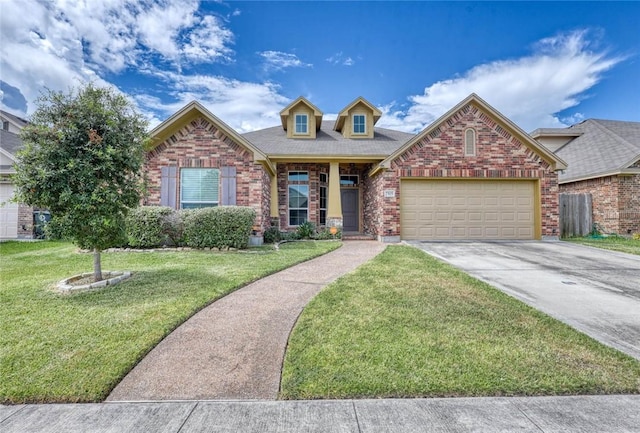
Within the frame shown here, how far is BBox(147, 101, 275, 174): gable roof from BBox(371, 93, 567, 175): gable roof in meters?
5.07

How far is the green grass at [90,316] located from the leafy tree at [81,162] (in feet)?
4.01

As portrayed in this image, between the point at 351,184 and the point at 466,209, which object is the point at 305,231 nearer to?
the point at 351,184

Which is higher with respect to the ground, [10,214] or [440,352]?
[10,214]

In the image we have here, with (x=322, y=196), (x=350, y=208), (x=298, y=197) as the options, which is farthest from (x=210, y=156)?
(x=350, y=208)

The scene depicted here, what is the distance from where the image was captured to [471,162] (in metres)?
11.4

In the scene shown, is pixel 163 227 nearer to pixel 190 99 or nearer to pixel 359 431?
pixel 190 99

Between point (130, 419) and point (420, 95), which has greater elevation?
point (420, 95)

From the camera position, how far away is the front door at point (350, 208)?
1467cm

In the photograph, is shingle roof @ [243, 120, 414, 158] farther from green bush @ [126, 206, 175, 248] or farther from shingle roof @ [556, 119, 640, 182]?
shingle roof @ [556, 119, 640, 182]

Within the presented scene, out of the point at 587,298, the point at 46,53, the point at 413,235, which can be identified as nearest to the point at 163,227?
the point at 46,53

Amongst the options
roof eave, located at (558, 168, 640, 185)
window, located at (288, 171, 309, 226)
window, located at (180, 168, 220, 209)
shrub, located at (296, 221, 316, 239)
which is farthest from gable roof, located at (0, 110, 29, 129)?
roof eave, located at (558, 168, 640, 185)

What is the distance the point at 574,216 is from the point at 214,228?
15628 millimetres

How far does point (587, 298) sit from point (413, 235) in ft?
22.6

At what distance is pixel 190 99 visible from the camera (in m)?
10.3
